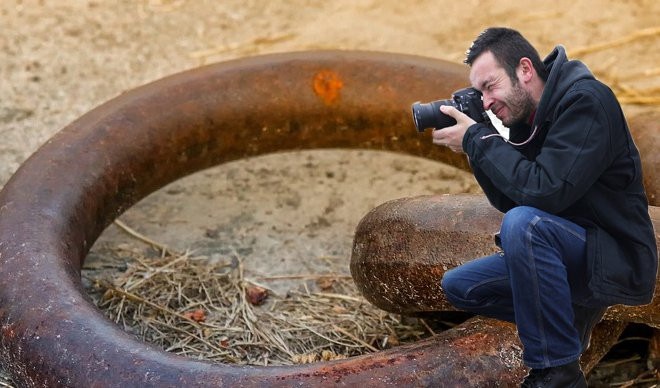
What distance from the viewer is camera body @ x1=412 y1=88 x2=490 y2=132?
316 centimetres

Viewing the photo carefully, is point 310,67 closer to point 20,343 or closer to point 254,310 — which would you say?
point 254,310

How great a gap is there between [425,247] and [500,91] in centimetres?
74


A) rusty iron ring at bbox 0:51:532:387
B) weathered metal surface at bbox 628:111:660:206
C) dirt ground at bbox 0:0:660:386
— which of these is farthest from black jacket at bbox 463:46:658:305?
dirt ground at bbox 0:0:660:386

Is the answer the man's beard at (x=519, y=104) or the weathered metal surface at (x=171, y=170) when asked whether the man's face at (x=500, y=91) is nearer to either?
the man's beard at (x=519, y=104)

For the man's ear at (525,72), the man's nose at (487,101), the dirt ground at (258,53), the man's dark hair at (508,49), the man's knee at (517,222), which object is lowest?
the dirt ground at (258,53)

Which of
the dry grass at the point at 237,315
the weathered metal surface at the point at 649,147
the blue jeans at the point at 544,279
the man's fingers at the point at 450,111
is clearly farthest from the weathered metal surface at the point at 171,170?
the weathered metal surface at the point at 649,147

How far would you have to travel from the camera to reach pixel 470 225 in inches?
139

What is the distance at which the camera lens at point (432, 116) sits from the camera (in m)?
3.23

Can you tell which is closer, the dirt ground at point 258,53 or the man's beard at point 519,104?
the man's beard at point 519,104

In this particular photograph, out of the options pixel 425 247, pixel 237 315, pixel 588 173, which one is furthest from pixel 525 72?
pixel 237 315

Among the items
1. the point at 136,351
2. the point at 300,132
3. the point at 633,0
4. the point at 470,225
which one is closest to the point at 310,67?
the point at 300,132

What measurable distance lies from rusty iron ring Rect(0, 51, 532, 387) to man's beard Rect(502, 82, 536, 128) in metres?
0.74

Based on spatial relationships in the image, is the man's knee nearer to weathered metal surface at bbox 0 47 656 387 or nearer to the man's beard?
the man's beard

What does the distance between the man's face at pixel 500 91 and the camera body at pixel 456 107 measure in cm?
8
